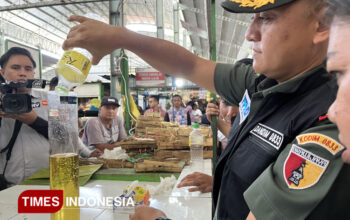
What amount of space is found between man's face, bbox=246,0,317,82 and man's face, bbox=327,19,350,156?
293mm

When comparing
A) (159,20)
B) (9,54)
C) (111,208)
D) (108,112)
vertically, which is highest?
(159,20)

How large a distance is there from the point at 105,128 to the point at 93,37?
253 centimetres

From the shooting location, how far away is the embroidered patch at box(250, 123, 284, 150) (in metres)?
0.60

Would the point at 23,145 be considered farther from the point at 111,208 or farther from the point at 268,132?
the point at 268,132

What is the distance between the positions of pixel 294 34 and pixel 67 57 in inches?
36.2

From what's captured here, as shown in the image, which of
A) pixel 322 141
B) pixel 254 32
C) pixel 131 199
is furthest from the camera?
pixel 131 199

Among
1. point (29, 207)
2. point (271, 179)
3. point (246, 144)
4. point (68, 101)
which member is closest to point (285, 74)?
point (246, 144)

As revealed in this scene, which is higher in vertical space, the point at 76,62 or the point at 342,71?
the point at 76,62

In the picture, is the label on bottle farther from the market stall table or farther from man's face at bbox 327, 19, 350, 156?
man's face at bbox 327, 19, 350, 156

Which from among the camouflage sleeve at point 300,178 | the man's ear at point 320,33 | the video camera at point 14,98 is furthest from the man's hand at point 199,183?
the video camera at point 14,98

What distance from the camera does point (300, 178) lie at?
482 millimetres

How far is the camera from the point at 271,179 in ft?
1.70

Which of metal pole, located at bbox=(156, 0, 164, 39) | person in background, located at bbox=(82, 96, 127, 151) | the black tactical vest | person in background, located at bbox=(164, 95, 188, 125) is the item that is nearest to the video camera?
the black tactical vest

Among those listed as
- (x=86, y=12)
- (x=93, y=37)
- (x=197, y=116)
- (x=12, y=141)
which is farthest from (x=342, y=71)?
(x=86, y=12)
